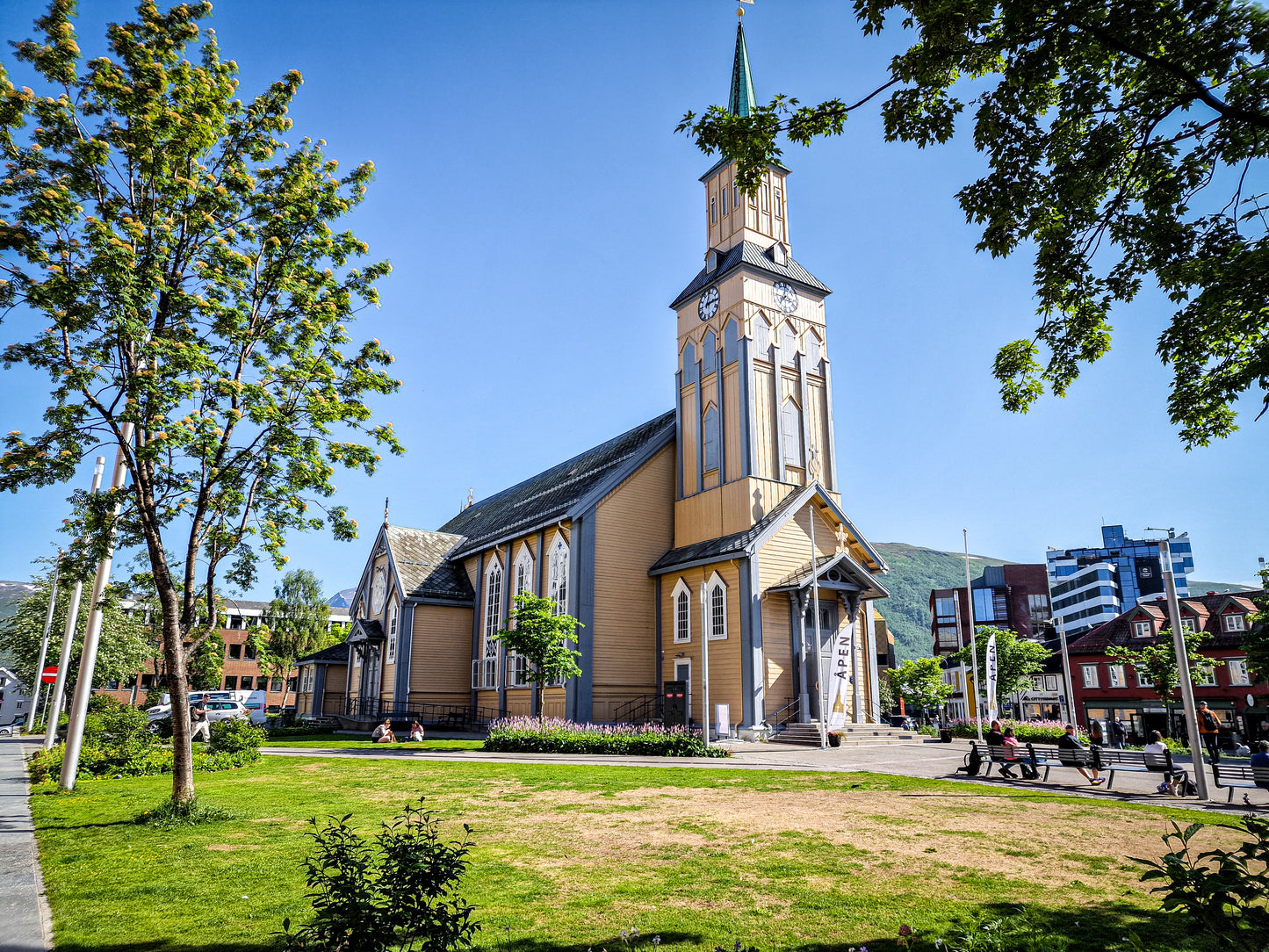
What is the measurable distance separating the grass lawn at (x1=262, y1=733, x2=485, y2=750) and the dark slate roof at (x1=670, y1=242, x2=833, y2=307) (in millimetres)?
21715

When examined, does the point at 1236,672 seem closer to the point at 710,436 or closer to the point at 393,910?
the point at 710,436

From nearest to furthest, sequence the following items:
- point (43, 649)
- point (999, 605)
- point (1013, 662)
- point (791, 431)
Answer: point (43, 649), point (791, 431), point (1013, 662), point (999, 605)

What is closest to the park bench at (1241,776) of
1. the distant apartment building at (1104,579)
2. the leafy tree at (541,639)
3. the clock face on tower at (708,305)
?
the leafy tree at (541,639)

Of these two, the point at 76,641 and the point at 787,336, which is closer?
the point at 787,336

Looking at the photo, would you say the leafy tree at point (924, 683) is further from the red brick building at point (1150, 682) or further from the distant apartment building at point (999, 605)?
the distant apartment building at point (999, 605)

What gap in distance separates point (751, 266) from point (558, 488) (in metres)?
14.7

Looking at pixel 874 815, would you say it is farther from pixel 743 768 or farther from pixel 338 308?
pixel 338 308

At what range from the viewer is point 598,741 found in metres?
24.7

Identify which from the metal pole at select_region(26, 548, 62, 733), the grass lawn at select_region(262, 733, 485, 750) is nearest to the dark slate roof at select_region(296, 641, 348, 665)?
the metal pole at select_region(26, 548, 62, 733)

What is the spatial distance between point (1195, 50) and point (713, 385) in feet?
89.9

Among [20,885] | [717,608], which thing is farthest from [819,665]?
[20,885]

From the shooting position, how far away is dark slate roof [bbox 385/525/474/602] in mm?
40281

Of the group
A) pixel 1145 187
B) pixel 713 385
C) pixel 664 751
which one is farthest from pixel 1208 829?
pixel 713 385

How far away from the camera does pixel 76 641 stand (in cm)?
3659
